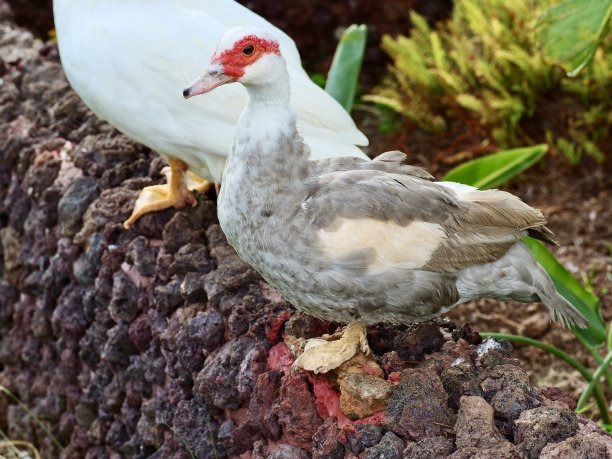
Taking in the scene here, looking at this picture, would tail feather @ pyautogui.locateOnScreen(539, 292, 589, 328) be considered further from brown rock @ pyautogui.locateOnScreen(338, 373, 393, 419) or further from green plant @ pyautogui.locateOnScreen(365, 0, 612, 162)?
green plant @ pyautogui.locateOnScreen(365, 0, 612, 162)

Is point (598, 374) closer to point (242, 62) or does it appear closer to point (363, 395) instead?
point (363, 395)

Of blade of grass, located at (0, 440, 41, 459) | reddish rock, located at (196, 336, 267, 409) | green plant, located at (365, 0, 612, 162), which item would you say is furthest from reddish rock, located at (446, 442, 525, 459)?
green plant, located at (365, 0, 612, 162)

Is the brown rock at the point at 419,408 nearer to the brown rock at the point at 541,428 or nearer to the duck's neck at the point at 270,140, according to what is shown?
the brown rock at the point at 541,428

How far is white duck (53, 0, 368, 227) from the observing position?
8.75ft

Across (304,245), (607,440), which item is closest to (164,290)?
(304,245)

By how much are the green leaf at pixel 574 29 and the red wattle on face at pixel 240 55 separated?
4.00 feet

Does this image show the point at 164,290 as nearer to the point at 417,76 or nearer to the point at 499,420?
the point at 499,420

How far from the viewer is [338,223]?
2.00m

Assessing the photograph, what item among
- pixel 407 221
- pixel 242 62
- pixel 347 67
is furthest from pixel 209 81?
pixel 347 67

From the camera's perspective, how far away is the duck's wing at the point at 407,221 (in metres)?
2.00

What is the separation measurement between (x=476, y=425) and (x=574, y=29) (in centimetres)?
149

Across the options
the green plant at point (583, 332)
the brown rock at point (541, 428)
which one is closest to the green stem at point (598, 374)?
the green plant at point (583, 332)

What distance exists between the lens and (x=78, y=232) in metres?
3.12

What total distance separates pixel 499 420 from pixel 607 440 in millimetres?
212
